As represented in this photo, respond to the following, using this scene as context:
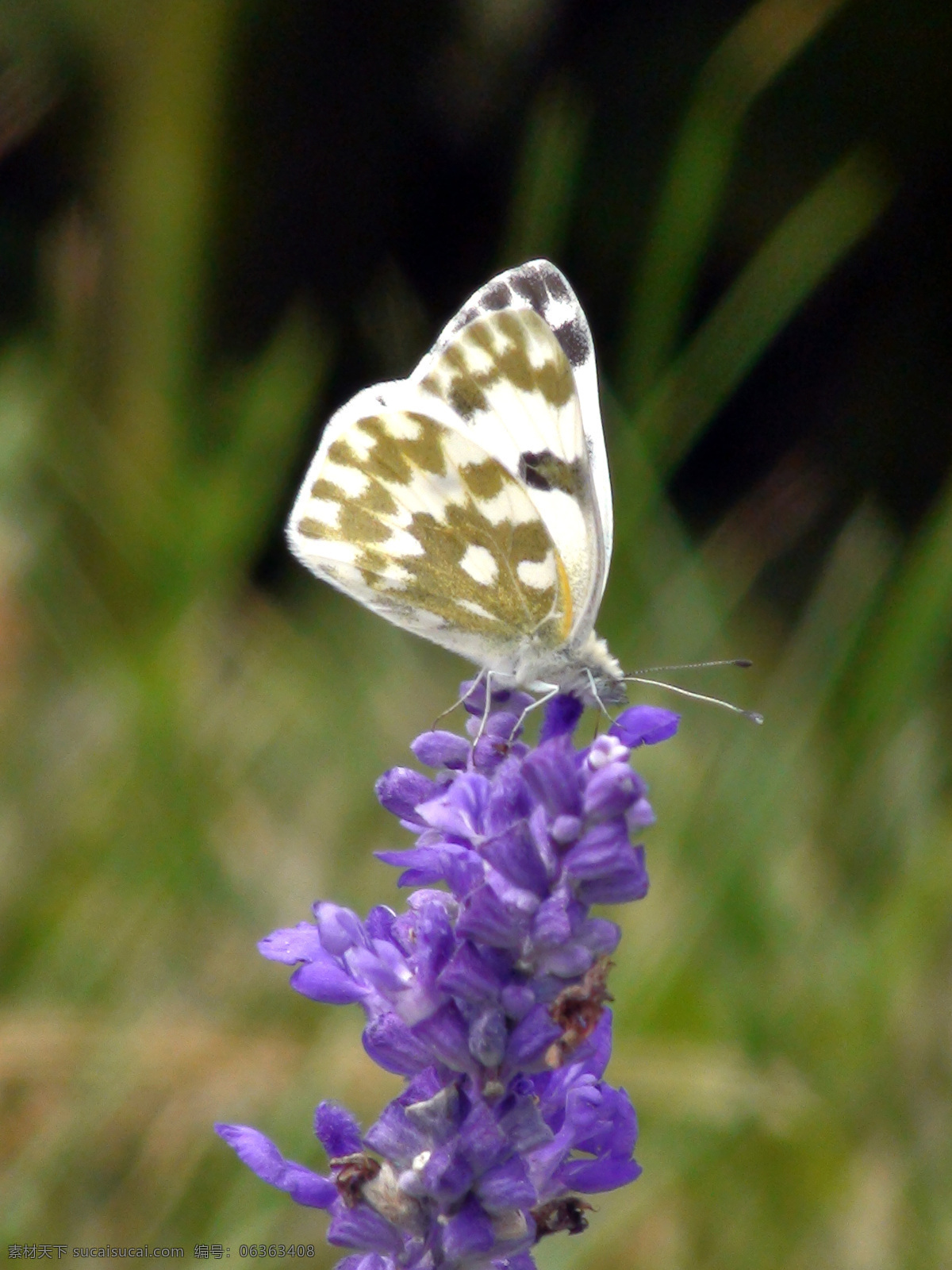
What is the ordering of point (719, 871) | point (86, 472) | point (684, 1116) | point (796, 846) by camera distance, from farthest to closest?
point (86, 472) < point (796, 846) < point (719, 871) < point (684, 1116)

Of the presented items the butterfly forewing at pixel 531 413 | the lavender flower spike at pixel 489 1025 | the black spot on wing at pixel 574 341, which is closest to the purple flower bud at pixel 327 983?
the lavender flower spike at pixel 489 1025

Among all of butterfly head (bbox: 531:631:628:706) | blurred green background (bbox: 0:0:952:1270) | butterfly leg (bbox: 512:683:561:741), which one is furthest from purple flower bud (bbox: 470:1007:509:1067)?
blurred green background (bbox: 0:0:952:1270)

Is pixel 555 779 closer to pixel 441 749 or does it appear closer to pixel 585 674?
pixel 441 749

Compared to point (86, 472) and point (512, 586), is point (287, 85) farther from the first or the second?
point (512, 586)

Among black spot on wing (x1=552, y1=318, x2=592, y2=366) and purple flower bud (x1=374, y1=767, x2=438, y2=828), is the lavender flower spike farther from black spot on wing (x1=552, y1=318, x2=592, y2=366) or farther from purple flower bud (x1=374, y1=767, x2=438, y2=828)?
black spot on wing (x1=552, y1=318, x2=592, y2=366)

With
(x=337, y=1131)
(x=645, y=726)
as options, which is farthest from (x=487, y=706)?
(x=337, y=1131)

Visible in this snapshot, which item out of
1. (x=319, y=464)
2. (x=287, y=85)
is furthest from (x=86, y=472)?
(x=287, y=85)
